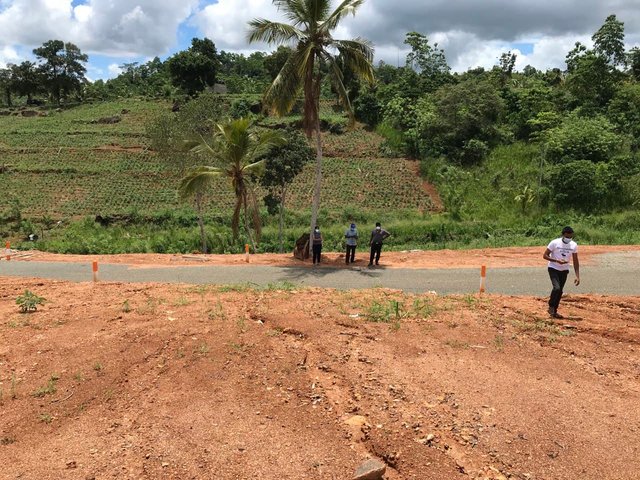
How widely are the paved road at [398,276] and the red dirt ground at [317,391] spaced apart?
9.79ft

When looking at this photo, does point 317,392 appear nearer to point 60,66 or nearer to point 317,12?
point 317,12

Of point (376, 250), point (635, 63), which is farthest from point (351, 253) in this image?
point (635, 63)

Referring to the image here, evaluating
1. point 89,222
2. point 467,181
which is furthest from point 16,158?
point 467,181

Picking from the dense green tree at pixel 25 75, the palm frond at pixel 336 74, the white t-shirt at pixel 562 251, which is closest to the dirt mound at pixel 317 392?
the white t-shirt at pixel 562 251

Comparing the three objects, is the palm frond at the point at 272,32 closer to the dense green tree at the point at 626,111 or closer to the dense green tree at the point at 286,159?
the dense green tree at the point at 286,159

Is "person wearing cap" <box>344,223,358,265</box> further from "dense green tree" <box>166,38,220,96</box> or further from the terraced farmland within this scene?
"dense green tree" <box>166,38,220,96</box>

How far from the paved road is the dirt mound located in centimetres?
316

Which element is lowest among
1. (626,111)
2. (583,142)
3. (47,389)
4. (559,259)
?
(47,389)

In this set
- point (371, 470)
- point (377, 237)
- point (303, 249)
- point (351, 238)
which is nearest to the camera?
point (371, 470)

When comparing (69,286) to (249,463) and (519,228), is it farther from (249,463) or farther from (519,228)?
(519,228)

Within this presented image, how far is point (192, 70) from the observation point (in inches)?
2645

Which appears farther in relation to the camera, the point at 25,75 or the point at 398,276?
the point at 25,75

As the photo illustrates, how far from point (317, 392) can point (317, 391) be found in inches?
1.0

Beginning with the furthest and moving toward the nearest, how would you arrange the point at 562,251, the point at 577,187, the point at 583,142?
the point at 583,142 < the point at 577,187 < the point at 562,251
